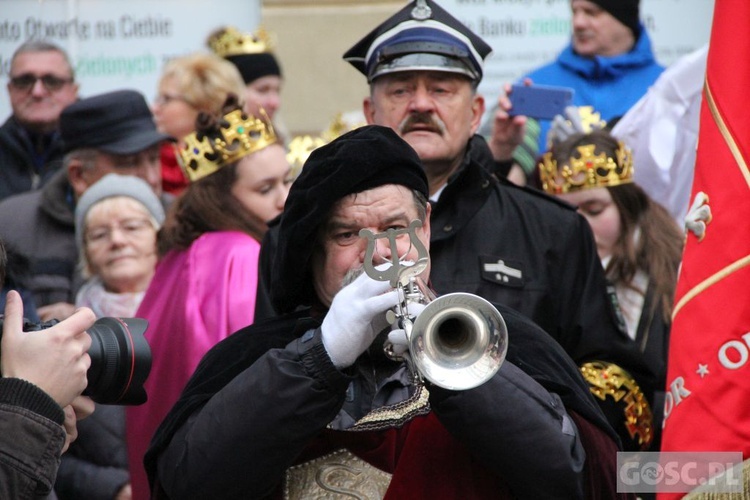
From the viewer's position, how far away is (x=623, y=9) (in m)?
7.28

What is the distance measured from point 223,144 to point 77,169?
3.13ft

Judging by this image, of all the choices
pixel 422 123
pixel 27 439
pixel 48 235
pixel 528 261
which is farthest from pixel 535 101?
pixel 27 439

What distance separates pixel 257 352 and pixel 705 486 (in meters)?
1.24

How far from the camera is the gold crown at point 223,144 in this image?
232 inches

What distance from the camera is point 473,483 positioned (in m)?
3.67

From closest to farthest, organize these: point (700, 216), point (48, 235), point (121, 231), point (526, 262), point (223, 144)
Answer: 1. point (700, 216)
2. point (526, 262)
3. point (223, 144)
4. point (121, 231)
5. point (48, 235)

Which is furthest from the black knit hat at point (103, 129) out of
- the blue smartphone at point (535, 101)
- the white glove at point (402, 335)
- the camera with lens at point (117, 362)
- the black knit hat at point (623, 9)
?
the white glove at point (402, 335)

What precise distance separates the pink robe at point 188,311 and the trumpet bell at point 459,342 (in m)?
1.97

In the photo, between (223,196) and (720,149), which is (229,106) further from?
(720,149)

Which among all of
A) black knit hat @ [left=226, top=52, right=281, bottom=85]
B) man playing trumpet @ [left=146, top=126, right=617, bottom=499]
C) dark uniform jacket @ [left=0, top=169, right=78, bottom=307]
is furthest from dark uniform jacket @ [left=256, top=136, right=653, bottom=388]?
black knit hat @ [left=226, top=52, right=281, bottom=85]

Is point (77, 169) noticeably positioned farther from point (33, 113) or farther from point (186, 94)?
point (33, 113)

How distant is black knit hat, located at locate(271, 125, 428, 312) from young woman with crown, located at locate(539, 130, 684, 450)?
1988 mm

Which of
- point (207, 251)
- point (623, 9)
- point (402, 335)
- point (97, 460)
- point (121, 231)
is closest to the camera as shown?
point (402, 335)

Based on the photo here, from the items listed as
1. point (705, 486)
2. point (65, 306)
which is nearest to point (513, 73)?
point (65, 306)
